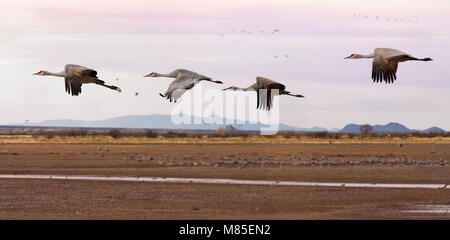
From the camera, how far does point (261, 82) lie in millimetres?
28094

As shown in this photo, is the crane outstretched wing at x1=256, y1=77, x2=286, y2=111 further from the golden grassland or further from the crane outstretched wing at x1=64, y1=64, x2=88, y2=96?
the golden grassland

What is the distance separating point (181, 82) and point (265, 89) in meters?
3.01

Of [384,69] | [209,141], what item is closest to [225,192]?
[384,69]

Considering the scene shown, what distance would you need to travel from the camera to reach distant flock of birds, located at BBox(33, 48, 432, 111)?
24737 mm

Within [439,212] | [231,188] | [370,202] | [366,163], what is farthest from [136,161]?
[439,212]

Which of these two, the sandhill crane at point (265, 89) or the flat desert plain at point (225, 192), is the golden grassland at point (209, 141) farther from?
the sandhill crane at point (265, 89)

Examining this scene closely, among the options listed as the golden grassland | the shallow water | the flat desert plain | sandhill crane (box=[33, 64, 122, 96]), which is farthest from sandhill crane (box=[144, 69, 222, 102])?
the golden grassland

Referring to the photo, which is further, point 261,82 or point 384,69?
point 261,82

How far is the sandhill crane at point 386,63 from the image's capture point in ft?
82.6

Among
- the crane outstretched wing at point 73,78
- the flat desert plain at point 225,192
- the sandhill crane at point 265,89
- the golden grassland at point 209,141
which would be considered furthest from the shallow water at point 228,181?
the golden grassland at point 209,141

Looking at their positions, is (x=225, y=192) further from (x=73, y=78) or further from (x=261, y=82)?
(x=73, y=78)

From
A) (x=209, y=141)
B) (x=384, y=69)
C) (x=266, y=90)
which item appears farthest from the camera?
(x=209, y=141)
